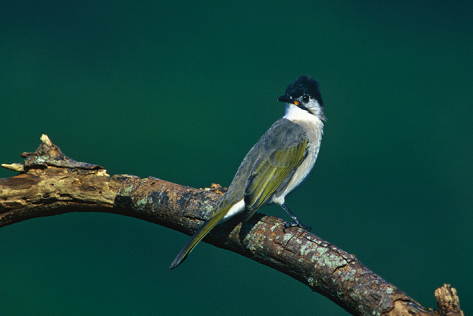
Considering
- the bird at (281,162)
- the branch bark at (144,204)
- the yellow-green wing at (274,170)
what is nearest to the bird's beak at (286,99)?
the bird at (281,162)

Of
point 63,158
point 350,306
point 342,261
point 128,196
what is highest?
point 63,158

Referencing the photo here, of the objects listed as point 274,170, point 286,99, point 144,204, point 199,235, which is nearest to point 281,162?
point 274,170

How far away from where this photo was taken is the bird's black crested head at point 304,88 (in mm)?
4035

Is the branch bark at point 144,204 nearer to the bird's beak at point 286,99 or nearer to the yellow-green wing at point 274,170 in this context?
the yellow-green wing at point 274,170

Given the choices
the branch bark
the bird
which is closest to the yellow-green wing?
the bird

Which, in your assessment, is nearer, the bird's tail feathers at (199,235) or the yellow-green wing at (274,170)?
the bird's tail feathers at (199,235)

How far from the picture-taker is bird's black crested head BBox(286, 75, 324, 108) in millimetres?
4035

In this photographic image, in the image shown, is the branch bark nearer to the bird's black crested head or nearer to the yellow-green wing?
the yellow-green wing

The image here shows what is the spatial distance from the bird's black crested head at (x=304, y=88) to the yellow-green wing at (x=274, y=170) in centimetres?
64

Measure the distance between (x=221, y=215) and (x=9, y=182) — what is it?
1557mm

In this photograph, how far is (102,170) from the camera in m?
3.22

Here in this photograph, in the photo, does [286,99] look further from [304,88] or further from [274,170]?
[274,170]

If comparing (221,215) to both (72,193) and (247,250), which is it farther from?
(72,193)

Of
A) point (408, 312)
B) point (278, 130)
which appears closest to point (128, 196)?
point (278, 130)
